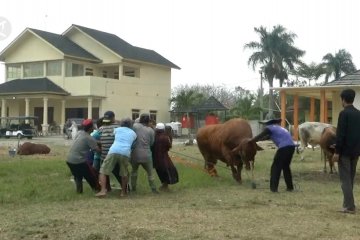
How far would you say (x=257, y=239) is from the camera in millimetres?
6938

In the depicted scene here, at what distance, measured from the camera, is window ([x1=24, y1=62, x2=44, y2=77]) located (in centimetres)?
4878

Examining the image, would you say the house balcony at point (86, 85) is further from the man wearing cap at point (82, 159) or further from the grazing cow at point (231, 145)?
the man wearing cap at point (82, 159)

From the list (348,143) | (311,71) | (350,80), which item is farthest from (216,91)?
(348,143)

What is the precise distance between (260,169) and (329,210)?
7.23 m

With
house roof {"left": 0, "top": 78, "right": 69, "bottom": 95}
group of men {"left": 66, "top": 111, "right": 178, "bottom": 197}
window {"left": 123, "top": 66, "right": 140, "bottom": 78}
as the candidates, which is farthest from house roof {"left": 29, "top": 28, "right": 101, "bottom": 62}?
group of men {"left": 66, "top": 111, "right": 178, "bottom": 197}

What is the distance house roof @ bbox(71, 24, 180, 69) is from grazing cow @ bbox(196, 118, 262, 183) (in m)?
33.9

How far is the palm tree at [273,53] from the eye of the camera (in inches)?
2245

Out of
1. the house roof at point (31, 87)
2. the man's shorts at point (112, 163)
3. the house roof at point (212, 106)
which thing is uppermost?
the house roof at point (31, 87)

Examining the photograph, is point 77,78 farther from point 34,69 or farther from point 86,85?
point 34,69

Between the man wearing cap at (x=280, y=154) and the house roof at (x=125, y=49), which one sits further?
the house roof at (x=125, y=49)

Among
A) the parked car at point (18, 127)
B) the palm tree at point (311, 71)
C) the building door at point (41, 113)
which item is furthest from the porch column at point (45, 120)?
the palm tree at point (311, 71)

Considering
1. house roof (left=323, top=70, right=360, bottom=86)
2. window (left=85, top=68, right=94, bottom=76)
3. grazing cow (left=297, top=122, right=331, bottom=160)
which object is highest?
window (left=85, top=68, right=94, bottom=76)

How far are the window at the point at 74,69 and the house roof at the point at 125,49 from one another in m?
2.78

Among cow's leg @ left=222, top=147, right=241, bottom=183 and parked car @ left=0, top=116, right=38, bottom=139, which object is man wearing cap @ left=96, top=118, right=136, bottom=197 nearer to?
cow's leg @ left=222, top=147, right=241, bottom=183
